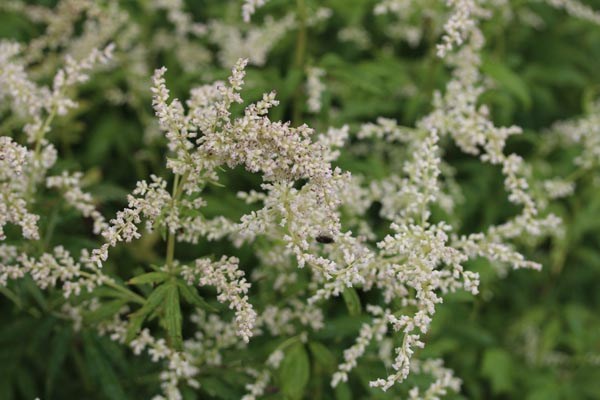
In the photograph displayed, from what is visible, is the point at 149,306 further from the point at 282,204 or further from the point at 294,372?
the point at 294,372

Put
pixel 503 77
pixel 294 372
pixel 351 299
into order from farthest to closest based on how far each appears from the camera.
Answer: pixel 503 77 < pixel 294 372 < pixel 351 299

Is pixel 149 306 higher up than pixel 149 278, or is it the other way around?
pixel 149 278

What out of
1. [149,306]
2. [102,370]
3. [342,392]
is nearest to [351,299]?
[342,392]

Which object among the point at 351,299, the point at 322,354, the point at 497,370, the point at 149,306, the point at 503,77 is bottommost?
Answer: the point at 149,306

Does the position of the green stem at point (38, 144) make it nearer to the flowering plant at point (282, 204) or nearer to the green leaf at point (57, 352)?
the flowering plant at point (282, 204)

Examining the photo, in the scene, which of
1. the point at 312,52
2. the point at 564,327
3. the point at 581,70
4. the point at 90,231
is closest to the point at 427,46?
the point at 312,52

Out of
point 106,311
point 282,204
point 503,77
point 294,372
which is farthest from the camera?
point 503,77
